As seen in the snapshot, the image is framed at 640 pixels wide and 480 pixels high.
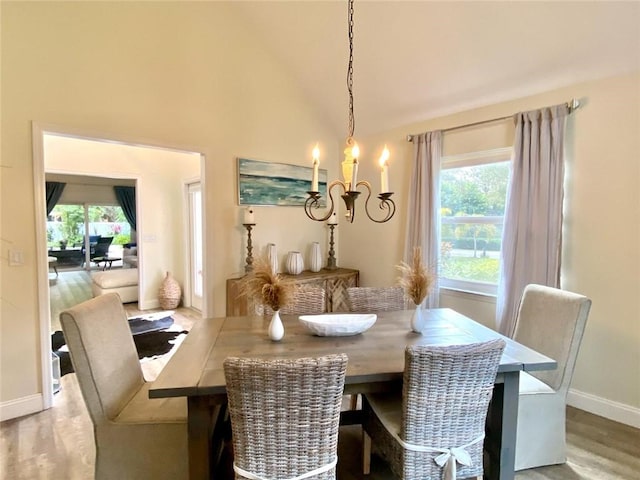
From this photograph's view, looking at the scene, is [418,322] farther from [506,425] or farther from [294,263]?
[294,263]

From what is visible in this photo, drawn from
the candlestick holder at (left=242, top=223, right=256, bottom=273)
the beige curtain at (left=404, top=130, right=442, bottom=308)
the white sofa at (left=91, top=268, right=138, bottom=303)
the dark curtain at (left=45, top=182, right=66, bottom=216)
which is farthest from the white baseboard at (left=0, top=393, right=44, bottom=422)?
the dark curtain at (left=45, top=182, right=66, bottom=216)

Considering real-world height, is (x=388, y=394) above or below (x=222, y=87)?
below

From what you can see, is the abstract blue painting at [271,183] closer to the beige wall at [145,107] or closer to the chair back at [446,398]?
the beige wall at [145,107]

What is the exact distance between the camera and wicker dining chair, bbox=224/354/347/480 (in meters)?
1.21

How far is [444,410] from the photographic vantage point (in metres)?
1.44

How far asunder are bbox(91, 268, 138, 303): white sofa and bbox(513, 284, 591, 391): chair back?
5931mm

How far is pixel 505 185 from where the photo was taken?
3.20m

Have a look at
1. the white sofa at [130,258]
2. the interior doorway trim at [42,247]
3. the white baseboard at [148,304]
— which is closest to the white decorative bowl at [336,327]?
the interior doorway trim at [42,247]

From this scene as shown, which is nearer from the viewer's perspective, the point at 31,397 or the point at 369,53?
the point at 31,397

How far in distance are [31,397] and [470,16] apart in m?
4.51

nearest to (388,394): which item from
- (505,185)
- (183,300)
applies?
(505,185)

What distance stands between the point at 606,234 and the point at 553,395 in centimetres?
136

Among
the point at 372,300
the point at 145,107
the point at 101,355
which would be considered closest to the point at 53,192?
the point at 145,107

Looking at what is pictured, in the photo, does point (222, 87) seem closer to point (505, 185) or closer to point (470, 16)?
point (470, 16)
